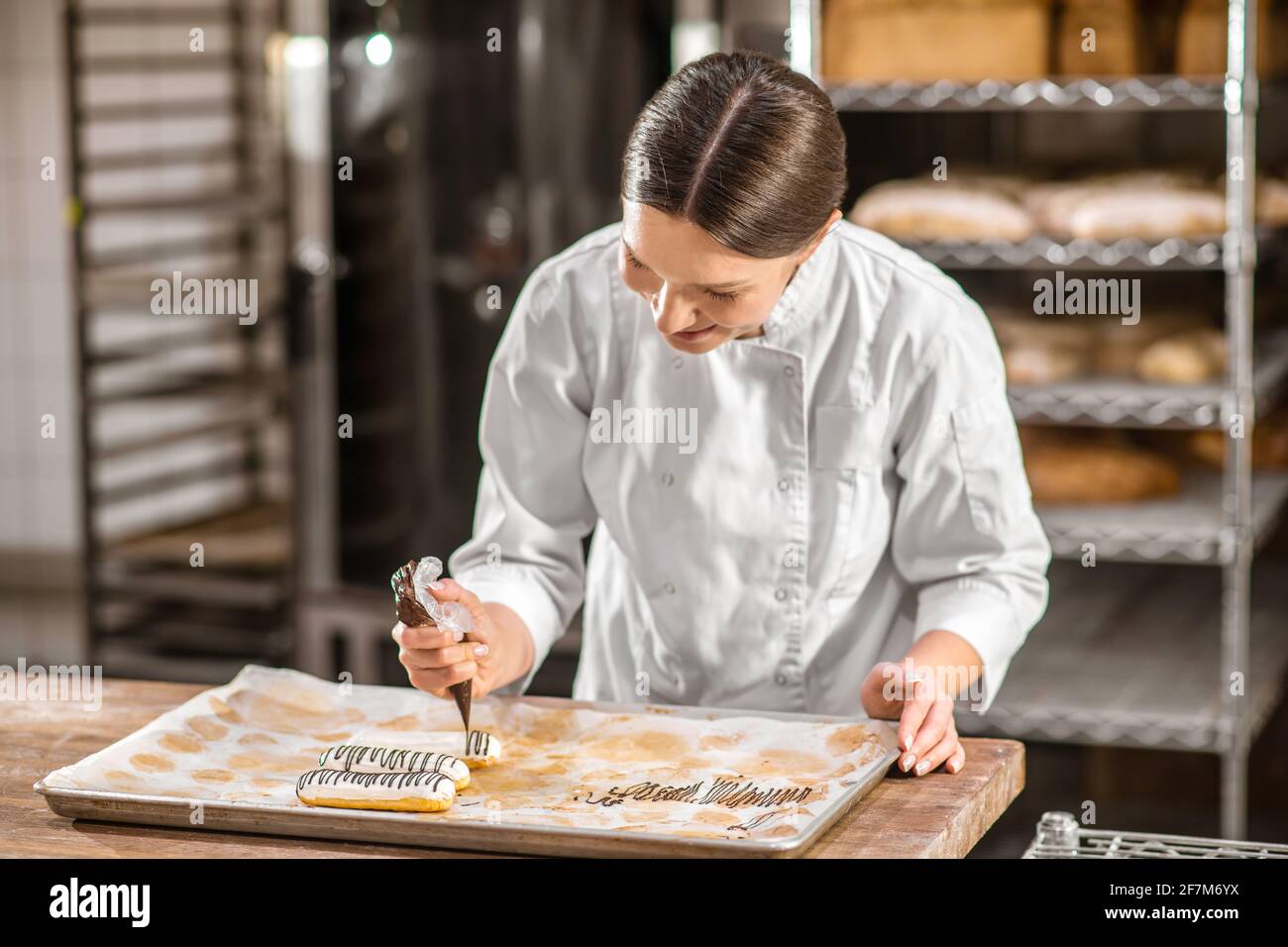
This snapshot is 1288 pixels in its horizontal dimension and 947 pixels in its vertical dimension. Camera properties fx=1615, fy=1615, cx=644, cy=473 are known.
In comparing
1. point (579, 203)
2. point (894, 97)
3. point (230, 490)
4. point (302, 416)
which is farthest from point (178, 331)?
point (894, 97)

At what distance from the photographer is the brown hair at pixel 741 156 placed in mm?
1526

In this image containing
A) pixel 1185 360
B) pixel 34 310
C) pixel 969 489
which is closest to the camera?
pixel 969 489

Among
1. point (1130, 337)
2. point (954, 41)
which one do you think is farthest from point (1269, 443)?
point (954, 41)

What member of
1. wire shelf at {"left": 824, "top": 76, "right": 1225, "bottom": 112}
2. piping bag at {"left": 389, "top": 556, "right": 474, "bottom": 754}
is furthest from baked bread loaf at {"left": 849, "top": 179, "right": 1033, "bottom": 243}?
piping bag at {"left": 389, "top": 556, "right": 474, "bottom": 754}

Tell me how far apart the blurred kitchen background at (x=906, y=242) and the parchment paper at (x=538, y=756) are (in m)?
1.72

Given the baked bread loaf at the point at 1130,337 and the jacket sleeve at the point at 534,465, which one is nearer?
the jacket sleeve at the point at 534,465

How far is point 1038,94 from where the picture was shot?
305cm

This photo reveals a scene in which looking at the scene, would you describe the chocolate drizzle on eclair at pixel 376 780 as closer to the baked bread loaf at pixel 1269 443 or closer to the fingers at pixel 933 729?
the fingers at pixel 933 729

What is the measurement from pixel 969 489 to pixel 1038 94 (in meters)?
1.46

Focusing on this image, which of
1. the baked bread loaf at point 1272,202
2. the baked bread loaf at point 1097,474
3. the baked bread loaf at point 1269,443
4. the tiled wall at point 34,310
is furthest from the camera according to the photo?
the tiled wall at point 34,310

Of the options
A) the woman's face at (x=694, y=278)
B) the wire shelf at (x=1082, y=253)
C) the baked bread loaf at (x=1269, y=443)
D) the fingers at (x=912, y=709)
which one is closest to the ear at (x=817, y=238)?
the woman's face at (x=694, y=278)

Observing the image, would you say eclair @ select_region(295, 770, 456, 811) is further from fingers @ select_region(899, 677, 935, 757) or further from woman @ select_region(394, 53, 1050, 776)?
fingers @ select_region(899, 677, 935, 757)

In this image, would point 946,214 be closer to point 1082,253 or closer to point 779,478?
point 1082,253

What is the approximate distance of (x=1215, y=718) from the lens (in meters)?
3.09
